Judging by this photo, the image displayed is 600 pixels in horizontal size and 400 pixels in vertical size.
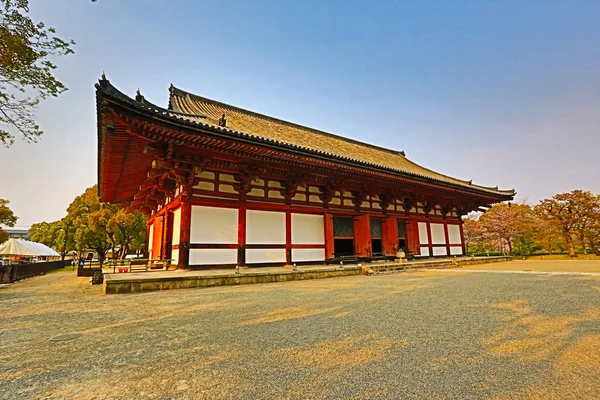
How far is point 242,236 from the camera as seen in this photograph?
29.3 ft

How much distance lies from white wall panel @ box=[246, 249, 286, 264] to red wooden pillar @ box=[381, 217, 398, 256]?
524 centimetres

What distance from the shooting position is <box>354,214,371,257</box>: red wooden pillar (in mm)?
11477

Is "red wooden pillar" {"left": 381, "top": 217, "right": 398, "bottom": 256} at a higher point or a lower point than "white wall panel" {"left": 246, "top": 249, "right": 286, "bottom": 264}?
higher

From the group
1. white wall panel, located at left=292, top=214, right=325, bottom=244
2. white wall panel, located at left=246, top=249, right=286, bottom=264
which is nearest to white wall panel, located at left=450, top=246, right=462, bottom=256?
white wall panel, located at left=292, top=214, right=325, bottom=244

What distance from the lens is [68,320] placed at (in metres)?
3.96

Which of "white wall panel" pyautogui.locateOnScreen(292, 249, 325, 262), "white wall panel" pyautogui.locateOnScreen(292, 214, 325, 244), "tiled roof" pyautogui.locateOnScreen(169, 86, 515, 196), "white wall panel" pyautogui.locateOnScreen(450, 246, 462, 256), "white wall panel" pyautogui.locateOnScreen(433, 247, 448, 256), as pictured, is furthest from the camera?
"white wall panel" pyautogui.locateOnScreen(450, 246, 462, 256)

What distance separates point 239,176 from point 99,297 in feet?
15.7

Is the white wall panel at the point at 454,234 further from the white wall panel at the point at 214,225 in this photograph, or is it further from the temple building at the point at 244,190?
the white wall panel at the point at 214,225

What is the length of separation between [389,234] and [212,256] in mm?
7778

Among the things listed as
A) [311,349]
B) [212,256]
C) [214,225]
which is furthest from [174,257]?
[311,349]

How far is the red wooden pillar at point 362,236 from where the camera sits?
11477 millimetres

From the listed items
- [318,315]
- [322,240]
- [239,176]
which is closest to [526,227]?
[322,240]

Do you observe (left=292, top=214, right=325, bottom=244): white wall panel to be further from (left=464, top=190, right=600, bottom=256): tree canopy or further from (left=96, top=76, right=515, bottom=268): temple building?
(left=464, top=190, right=600, bottom=256): tree canopy

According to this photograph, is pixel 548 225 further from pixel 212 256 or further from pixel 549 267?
pixel 212 256
